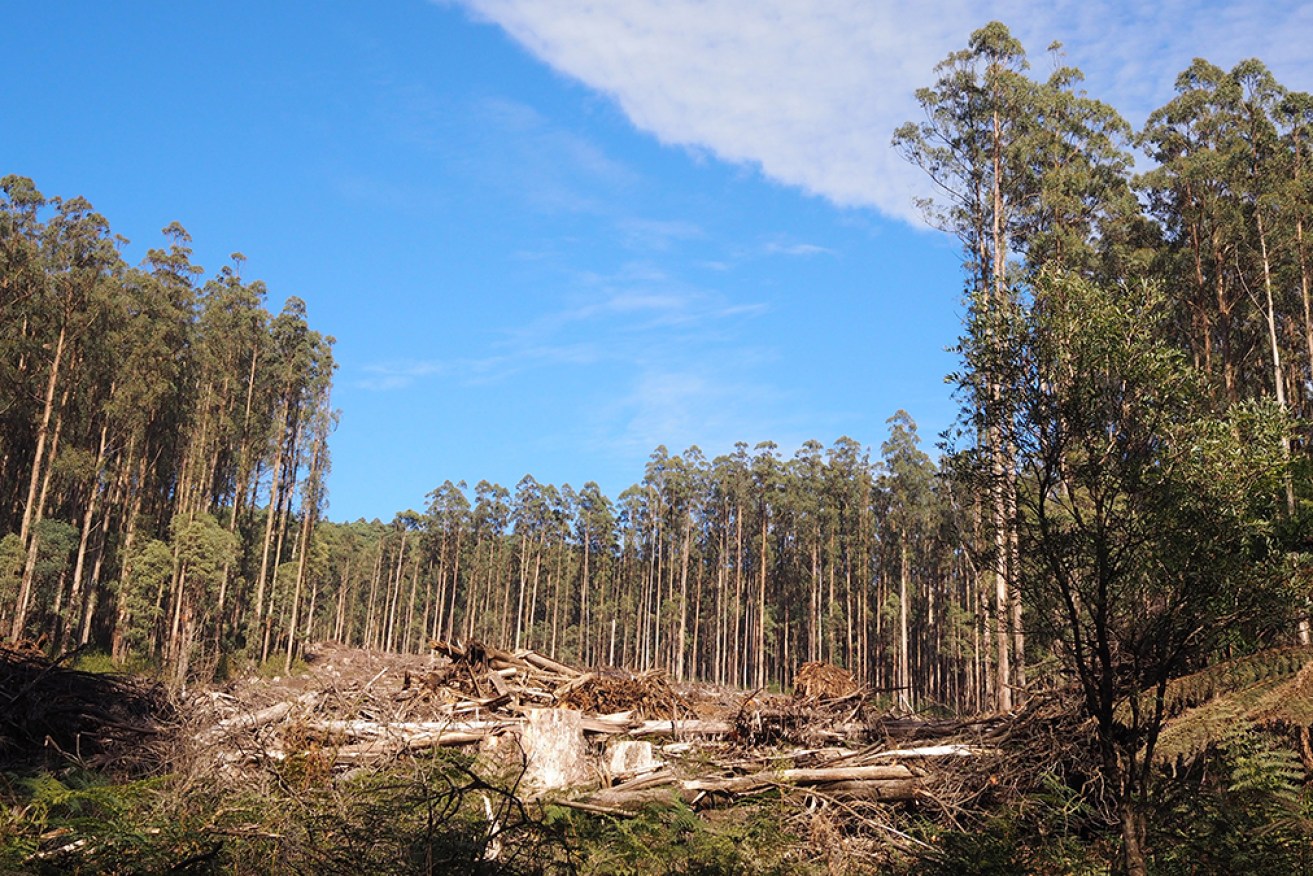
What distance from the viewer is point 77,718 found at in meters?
12.3

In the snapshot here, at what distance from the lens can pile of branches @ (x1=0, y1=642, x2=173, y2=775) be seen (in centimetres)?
1112

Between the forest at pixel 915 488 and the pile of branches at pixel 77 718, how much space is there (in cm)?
201

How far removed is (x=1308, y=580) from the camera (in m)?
7.64

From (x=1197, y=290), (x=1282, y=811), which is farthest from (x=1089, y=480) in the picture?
(x=1197, y=290)

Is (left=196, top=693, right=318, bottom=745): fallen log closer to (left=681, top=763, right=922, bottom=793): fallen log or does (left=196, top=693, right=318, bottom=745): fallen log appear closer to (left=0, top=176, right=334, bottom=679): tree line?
(left=681, top=763, right=922, bottom=793): fallen log

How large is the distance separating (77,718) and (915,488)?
5348cm

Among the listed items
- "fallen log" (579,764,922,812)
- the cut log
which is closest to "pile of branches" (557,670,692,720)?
the cut log

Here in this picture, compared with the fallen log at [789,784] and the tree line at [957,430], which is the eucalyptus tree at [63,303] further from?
the fallen log at [789,784]

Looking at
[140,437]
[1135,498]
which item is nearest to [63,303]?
[140,437]

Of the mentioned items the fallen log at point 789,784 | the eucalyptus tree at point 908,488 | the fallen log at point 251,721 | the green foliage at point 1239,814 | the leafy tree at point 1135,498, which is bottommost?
the fallen log at point 789,784

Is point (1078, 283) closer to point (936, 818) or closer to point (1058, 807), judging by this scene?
point (1058, 807)

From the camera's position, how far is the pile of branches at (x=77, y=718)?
11117mm

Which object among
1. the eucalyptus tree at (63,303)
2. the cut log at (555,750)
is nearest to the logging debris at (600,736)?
the cut log at (555,750)

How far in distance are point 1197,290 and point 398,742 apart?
30678 mm
